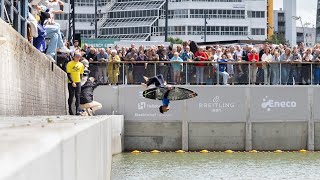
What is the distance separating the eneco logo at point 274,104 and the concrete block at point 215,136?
1278 millimetres

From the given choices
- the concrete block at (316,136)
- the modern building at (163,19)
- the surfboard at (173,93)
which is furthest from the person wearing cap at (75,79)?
the modern building at (163,19)

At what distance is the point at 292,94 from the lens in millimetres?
30484

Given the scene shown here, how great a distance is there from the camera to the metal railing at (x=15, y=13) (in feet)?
38.8

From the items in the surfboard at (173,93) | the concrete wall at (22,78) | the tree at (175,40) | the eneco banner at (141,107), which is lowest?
the eneco banner at (141,107)

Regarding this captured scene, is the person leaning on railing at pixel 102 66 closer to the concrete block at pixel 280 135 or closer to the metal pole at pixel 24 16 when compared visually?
the concrete block at pixel 280 135

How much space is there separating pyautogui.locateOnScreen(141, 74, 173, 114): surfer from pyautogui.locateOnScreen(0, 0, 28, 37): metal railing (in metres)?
12.0

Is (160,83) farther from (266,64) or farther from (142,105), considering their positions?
(266,64)

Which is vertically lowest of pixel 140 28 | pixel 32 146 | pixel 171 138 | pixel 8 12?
pixel 171 138

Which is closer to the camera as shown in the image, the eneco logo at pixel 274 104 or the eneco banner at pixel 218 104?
the eneco banner at pixel 218 104

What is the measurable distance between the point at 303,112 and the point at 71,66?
39.5 feet

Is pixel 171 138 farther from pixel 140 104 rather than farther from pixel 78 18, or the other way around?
pixel 78 18

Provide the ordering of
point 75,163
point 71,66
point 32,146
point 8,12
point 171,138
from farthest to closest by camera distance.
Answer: point 171,138 < point 71,66 < point 8,12 < point 75,163 < point 32,146

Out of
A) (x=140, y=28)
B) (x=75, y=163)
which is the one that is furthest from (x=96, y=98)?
(x=140, y=28)

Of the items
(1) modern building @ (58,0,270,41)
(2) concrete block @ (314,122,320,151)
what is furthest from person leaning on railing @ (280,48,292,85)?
(1) modern building @ (58,0,270,41)
